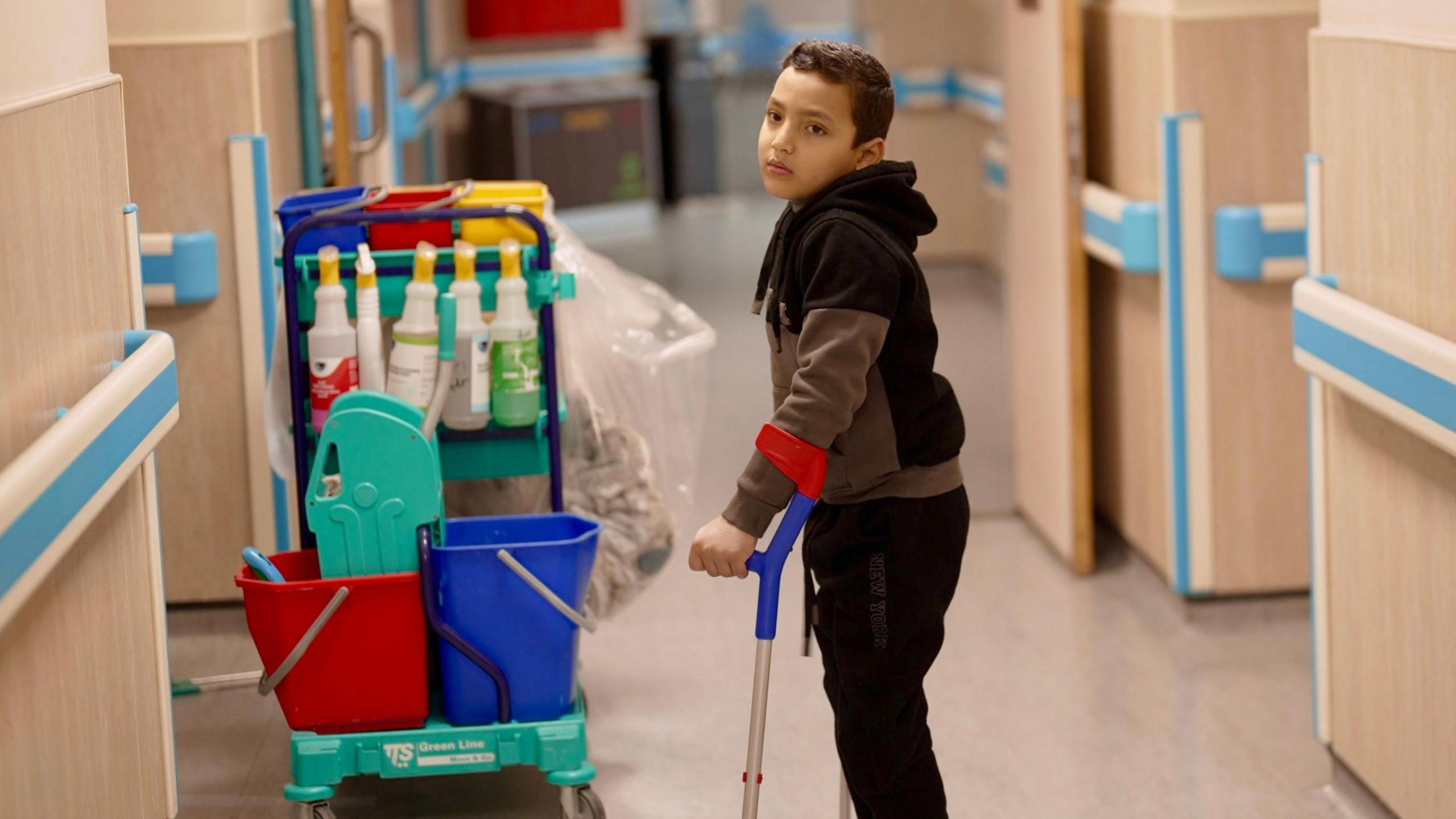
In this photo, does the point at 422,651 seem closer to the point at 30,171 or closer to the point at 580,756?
the point at 580,756

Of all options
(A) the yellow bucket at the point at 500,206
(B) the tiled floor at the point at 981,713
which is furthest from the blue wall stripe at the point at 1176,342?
(A) the yellow bucket at the point at 500,206

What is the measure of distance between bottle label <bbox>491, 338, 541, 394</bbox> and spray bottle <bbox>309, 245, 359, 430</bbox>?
0.23 m

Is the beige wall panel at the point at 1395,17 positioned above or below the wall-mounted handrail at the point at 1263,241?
Result: above

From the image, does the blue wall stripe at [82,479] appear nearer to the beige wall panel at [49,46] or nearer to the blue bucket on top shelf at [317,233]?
the beige wall panel at [49,46]

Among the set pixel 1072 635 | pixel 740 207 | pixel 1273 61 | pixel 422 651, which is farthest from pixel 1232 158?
pixel 740 207

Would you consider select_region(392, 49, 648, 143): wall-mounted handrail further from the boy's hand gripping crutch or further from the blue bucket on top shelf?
the boy's hand gripping crutch

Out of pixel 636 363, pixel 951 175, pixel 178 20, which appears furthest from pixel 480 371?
pixel 951 175

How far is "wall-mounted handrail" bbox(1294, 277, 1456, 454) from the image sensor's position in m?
2.05

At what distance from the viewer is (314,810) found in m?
2.52

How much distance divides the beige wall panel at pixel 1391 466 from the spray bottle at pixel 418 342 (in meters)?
1.44

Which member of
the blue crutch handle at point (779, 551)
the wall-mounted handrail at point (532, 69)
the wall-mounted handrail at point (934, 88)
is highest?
the wall-mounted handrail at point (532, 69)

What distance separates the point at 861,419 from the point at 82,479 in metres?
0.90

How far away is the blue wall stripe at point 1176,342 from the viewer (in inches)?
133

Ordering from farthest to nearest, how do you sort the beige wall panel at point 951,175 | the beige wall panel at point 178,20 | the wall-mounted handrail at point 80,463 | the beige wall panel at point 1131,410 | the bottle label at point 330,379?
1. the beige wall panel at point 951,175
2. the beige wall panel at point 1131,410
3. the beige wall panel at point 178,20
4. the bottle label at point 330,379
5. the wall-mounted handrail at point 80,463
